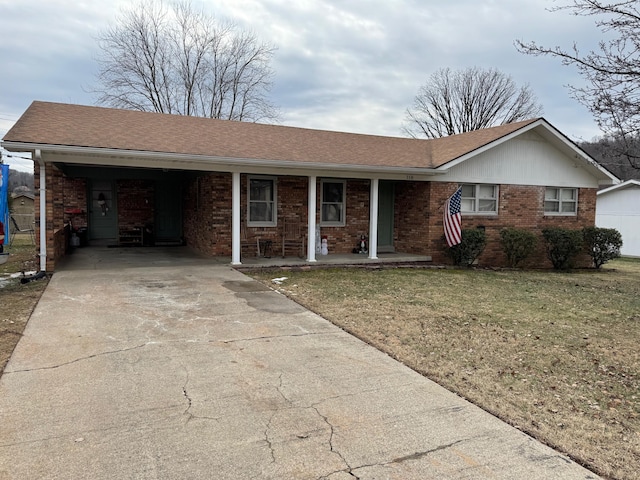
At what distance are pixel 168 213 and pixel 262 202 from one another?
500 centimetres

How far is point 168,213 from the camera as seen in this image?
16.3 metres

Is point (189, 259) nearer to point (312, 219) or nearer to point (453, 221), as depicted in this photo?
point (312, 219)

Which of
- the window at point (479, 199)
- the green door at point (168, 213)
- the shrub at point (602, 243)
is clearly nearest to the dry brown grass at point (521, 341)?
the window at point (479, 199)

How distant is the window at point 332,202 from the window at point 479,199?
356cm

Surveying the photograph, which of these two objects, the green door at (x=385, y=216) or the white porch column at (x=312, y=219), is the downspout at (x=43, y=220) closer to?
the white porch column at (x=312, y=219)

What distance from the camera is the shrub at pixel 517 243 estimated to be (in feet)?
44.4

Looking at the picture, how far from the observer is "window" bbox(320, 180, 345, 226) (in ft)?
45.0

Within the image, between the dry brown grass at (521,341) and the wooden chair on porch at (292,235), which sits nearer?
the dry brown grass at (521,341)

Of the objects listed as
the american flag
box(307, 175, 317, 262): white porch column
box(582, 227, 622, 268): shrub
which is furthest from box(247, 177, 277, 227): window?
box(582, 227, 622, 268): shrub

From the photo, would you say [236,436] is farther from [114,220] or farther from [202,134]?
[114,220]

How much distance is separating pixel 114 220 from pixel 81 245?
52.7 inches

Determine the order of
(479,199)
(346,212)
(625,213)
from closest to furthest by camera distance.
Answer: (346,212), (479,199), (625,213)

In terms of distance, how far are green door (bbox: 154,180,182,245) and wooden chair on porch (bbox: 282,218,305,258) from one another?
200 inches

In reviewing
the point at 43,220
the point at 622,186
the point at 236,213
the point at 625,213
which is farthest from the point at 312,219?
the point at 625,213
